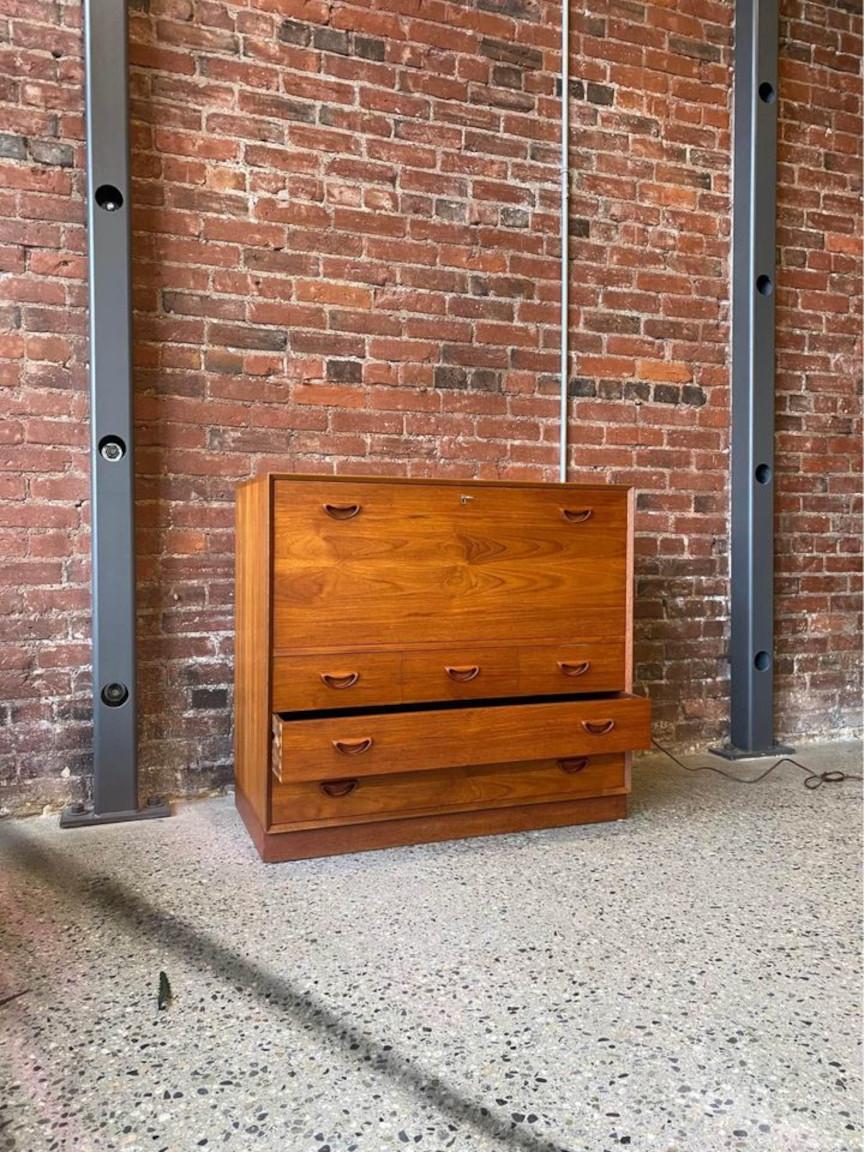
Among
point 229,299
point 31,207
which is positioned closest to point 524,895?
point 229,299

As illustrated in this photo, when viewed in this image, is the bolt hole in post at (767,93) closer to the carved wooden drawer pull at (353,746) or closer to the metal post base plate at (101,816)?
the carved wooden drawer pull at (353,746)

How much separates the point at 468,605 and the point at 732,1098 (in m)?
1.10

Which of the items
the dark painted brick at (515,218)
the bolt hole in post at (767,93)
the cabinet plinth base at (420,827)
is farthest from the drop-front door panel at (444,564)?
the bolt hole in post at (767,93)

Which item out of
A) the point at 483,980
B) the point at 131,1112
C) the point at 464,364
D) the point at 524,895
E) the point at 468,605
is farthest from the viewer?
the point at 464,364

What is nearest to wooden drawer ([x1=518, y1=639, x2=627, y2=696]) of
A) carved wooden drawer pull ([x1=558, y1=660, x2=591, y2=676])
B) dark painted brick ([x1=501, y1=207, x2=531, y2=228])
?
carved wooden drawer pull ([x1=558, y1=660, x2=591, y2=676])

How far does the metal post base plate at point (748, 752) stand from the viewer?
8.76 feet

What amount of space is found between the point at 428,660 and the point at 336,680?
8.8 inches

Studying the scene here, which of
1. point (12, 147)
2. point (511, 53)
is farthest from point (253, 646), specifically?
point (511, 53)

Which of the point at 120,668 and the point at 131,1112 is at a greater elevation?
the point at 120,668

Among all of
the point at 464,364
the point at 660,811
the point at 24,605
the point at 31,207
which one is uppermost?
the point at 31,207

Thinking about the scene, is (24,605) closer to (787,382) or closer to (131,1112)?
(131,1112)

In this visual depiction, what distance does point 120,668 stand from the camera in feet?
6.70

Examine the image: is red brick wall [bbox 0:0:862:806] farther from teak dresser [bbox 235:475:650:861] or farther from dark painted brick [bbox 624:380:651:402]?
teak dresser [bbox 235:475:650:861]

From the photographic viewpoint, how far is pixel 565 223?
2.50 m
